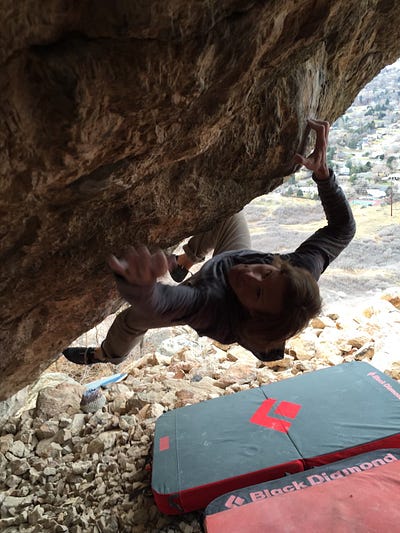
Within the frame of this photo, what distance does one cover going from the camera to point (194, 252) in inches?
96.5

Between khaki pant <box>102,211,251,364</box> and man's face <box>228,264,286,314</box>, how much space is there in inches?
25.2

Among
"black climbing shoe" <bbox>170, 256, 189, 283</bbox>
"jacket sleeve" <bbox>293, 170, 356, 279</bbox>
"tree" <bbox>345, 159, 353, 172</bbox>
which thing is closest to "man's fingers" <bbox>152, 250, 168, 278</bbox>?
"jacket sleeve" <bbox>293, 170, 356, 279</bbox>

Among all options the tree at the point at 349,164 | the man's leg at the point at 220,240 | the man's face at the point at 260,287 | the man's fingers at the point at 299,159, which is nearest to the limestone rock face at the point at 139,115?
the man's fingers at the point at 299,159

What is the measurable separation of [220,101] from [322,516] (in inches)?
86.5

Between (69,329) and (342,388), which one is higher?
(69,329)

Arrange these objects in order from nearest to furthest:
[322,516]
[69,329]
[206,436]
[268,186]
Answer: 1. [268,186]
2. [322,516]
3. [69,329]
4. [206,436]

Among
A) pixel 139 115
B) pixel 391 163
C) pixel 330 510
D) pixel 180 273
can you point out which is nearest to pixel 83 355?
pixel 180 273

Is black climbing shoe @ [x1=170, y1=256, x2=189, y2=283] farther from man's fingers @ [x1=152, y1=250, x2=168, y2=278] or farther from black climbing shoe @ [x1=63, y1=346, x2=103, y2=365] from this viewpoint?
man's fingers @ [x1=152, y1=250, x2=168, y2=278]

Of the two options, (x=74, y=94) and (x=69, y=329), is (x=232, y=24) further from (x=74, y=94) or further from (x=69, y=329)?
(x=69, y=329)

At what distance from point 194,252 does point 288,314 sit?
1.12 metres

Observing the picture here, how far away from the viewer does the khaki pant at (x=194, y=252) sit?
6.74 feet

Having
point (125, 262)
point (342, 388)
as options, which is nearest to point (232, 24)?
point (125, 262)

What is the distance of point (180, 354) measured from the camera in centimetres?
477

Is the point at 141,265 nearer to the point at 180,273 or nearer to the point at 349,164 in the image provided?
the point at 180,273
